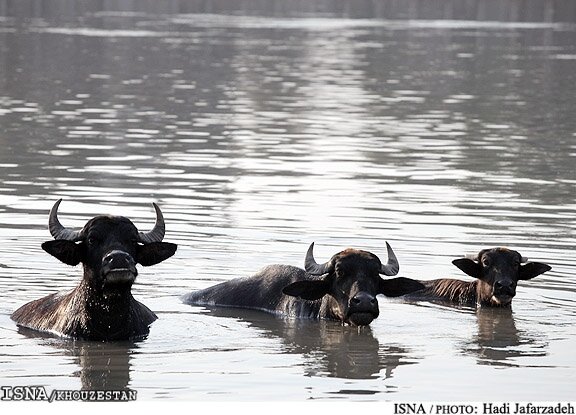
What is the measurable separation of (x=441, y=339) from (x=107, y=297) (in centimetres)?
278

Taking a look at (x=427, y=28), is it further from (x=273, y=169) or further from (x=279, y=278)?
(x=279, y=278)

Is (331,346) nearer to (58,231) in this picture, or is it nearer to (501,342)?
(501,342)

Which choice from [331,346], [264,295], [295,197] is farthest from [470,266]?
[295,197]

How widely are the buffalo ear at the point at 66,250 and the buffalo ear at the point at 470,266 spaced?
3.93 meters

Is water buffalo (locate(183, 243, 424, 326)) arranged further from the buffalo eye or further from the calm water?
the buffalo eye

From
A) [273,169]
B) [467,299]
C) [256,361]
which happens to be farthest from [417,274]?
[273,169]

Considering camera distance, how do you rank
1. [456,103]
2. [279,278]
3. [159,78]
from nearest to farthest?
[279,278] → [456,103] → [159,78]

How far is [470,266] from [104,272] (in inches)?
166

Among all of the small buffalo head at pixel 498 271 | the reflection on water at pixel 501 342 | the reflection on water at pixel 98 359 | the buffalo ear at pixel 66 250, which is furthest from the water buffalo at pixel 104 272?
the small buffalo head at pixel 498 271

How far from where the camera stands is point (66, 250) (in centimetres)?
1393

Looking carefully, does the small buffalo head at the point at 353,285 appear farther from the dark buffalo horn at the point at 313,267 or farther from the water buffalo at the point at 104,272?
the water buffalo at the point at 104,272

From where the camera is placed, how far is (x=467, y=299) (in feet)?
54.0

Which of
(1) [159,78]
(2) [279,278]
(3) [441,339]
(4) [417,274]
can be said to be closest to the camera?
(3) [441,339]

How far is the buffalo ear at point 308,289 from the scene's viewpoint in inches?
590
